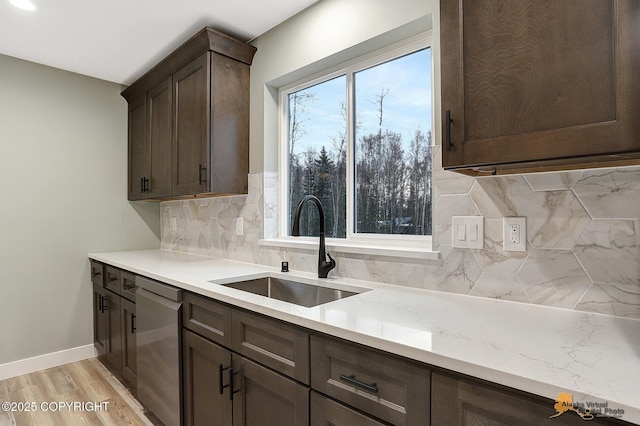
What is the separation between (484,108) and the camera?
1054mm

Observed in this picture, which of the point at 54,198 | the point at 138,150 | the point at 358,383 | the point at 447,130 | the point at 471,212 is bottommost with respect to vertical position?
the point at 358,383

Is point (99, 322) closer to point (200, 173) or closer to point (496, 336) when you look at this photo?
point (200, 173)

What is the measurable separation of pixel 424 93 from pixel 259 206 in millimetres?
1207

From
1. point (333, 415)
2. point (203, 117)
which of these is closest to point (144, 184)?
point (203, 117)

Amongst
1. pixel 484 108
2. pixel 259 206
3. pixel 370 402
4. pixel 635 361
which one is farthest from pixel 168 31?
pixel 635 361

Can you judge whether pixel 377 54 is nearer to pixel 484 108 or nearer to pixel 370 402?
pixel 484 108

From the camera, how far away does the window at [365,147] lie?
1751 millimetres

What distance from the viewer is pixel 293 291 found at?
195cm

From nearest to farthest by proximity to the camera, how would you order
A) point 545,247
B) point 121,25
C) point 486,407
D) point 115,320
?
point 486,407 < point 545,247 < point 121,25 < point 115,320

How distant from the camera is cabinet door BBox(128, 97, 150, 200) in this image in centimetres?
301

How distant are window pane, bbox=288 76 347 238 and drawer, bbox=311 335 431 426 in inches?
40.3

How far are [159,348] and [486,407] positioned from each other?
1.68m

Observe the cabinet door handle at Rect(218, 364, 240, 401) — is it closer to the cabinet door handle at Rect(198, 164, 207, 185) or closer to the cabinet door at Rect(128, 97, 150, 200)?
the cabinet door handle at Rect(198, 164, 207, 185)

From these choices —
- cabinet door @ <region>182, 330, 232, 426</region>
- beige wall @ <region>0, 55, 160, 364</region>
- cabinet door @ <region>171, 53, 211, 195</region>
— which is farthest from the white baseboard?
cabinet door @ <region>182, 330, 232, 426</region>
